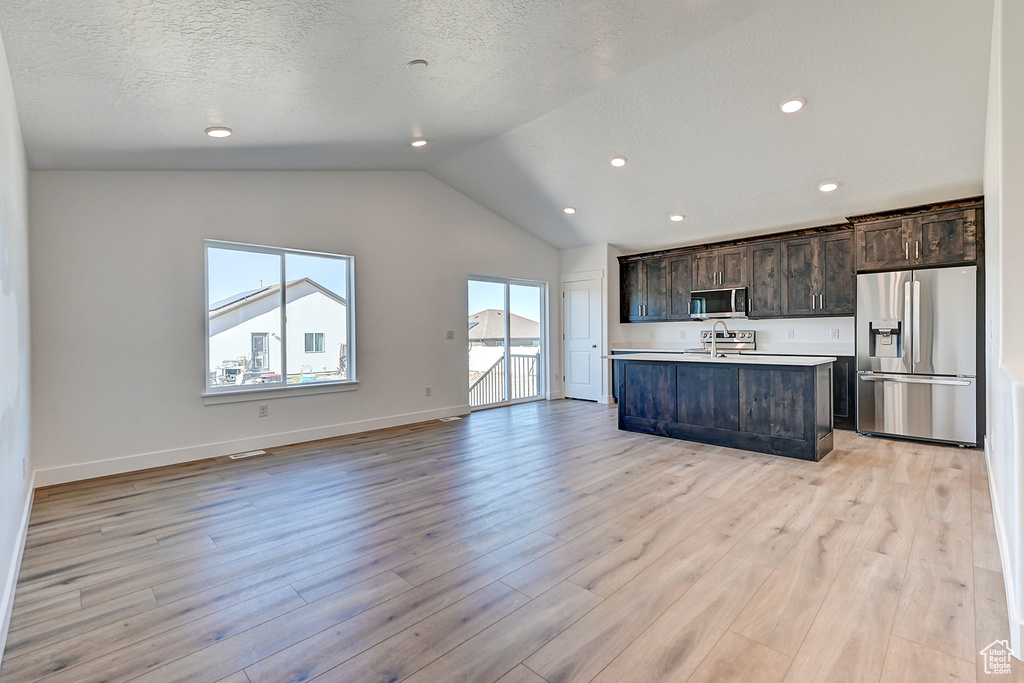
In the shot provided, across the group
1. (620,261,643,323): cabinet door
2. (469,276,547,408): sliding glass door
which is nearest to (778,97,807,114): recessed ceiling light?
(620,261,643,323): cabinet door

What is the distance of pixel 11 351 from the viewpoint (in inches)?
90.4

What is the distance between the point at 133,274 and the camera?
397cm

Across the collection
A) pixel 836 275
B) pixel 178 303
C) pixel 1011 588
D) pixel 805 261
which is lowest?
pixel 1011 588

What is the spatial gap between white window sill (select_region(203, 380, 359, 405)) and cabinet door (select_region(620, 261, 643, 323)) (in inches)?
169

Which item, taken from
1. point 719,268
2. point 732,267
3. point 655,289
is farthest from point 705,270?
point 655,289

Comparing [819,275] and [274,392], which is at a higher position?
[819,275]

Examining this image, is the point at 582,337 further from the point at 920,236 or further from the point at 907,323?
the point at 920,236

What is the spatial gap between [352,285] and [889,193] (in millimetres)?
5583

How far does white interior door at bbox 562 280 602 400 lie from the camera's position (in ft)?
24.5

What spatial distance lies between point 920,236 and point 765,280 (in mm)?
1626

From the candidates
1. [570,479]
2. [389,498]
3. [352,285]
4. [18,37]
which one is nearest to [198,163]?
[352,285]

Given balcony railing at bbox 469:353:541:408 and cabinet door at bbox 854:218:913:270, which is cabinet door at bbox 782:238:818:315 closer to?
cabinet door at bbox 854:218:913:270

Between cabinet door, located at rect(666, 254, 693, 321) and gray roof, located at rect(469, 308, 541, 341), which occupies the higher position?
cabinet door, located at rect(666, 254, 693, 321)

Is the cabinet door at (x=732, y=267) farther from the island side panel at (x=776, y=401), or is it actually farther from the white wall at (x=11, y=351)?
the white wall at (x=11, y=351)
